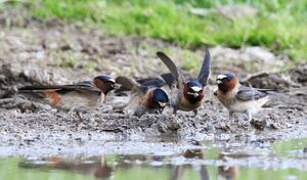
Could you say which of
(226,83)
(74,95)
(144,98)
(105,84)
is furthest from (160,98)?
(74,95)

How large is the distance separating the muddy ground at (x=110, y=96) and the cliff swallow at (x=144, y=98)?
0.42ft

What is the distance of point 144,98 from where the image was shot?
35.0 ft

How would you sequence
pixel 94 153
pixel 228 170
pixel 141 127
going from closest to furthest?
pixel 228 170
pixel 94 153
pixel 141 127

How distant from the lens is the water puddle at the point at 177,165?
7887 millimetres

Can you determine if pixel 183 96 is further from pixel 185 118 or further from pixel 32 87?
pixel 32 87

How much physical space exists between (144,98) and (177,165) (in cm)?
244

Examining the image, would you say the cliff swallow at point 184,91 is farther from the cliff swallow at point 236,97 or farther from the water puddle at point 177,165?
the water puddle at point 177,165

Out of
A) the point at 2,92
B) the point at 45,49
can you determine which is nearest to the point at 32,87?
the point at 2,92

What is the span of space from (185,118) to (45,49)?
3.32 meters

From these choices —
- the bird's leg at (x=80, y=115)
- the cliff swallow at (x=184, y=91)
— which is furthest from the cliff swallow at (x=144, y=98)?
the bird's leg at (x=80, y=115)

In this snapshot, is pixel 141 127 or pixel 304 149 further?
pixel 141 127

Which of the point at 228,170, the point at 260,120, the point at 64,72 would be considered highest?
the point at 64,72

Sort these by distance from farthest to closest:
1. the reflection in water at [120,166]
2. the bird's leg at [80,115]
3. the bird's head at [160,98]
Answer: the bird's head at [160,98] < the bird's leg at [80,115] < the reflection in water at [120,166]

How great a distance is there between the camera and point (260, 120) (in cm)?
1030
